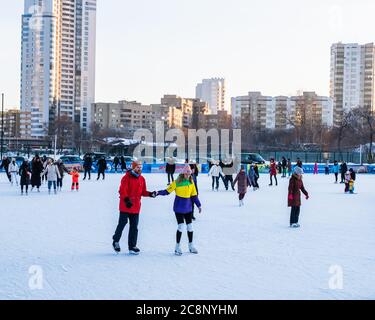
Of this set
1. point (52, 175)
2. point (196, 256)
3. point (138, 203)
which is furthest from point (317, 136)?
point (138, 203)

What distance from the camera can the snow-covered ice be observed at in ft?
21.4

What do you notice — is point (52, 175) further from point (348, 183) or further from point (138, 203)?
point (138, 203)

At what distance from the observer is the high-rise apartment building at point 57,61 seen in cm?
11031

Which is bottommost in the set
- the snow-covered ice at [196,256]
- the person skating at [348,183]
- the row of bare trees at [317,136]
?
the snow-covered ice at [196,256]

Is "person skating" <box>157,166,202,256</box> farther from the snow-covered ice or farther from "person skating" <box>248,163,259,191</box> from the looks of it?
"person skating" <box>248,163,259,191</box>

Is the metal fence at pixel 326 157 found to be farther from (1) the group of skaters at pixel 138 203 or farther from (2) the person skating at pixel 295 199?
(1) the group of skaters at pixel 138 203

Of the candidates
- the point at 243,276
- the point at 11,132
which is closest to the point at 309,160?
the point at 243,276

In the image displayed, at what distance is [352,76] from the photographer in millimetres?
129750

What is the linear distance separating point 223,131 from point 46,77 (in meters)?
48.1

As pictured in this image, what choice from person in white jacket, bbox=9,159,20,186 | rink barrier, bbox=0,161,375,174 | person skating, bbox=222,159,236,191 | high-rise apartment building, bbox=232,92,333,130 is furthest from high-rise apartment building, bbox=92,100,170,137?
person skating, bbox=222,159,236,191

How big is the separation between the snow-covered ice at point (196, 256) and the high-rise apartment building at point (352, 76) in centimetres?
11780

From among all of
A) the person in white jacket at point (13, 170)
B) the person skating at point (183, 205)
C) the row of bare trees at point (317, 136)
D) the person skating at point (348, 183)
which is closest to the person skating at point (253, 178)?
the person skating at point (348, 183)

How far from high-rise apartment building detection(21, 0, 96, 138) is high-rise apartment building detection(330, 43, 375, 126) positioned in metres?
54.6
